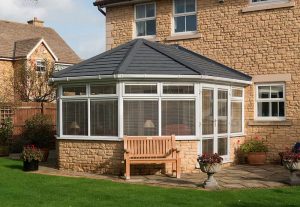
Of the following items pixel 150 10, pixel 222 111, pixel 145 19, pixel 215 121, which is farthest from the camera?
pixel 145 19

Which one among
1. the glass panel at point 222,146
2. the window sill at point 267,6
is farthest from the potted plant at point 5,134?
the window sill at point 267,6

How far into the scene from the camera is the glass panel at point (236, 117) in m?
15.1

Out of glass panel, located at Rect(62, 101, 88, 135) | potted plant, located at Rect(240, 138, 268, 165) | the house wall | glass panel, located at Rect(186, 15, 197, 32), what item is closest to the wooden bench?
glass panel, located at Rect(62, 101, 88, 135)

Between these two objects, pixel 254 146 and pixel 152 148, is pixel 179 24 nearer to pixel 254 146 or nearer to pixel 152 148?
pixel 254 146

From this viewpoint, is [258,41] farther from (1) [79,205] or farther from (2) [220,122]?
(1) [79,205]

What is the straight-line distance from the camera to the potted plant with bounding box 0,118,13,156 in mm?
18423

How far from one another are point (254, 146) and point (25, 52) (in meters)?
21.9

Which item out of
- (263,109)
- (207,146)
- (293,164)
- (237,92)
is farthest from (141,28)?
(293,164)

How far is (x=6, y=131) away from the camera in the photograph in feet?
65.2

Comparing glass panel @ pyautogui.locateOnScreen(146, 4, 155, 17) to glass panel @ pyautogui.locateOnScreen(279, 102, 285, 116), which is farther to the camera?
glass panel @ pyautogui.locateOnScreen(146, 4, 155, 17)

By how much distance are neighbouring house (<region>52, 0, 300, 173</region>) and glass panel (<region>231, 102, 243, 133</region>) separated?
3 centimetres

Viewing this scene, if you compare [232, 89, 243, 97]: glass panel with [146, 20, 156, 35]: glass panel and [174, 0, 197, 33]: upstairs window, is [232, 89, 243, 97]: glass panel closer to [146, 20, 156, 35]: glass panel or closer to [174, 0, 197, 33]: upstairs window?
[174, 0, 197, 33]: upstairs window

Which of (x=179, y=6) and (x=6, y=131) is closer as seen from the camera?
(x=179, y=6)

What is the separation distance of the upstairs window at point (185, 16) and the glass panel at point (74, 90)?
207 inches
